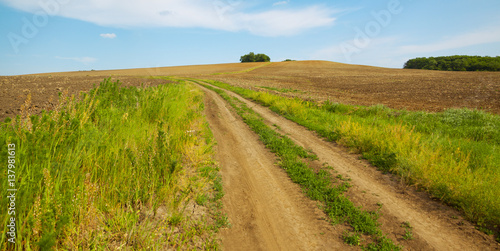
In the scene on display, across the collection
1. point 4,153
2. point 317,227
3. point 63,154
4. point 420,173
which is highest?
point 4,153

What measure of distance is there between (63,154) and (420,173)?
669 centimetres

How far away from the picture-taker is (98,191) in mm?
3316

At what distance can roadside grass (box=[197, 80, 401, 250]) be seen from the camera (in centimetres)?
347

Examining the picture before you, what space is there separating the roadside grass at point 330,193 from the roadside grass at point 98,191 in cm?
189

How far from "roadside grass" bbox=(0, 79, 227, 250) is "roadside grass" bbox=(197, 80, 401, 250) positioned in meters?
1.89

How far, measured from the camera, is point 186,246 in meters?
3.10

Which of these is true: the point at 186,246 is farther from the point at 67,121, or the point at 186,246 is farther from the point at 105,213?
the point at 67,121

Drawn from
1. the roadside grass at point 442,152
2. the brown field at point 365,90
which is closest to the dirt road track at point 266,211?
the roadside grass at point 442,152

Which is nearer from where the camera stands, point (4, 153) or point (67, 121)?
point (4, 153)

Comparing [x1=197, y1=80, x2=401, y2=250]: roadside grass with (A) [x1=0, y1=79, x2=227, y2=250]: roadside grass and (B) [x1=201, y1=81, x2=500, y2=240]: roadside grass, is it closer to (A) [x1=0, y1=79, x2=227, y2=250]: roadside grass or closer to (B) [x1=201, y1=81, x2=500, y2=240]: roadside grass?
(B) [x1=201, y1=81, x2=500, y2=240]: roadside grass

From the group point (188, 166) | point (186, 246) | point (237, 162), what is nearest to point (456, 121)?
point (237, 162)

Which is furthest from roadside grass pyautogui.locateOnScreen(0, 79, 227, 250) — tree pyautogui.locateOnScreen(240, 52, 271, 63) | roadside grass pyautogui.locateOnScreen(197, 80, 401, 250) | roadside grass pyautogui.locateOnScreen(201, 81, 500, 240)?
tree pyautogui.locateOnScreen(240, 52, 271, 63)

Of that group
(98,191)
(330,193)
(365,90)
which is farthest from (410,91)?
(98,191)

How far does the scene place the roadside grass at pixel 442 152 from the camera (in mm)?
4051
